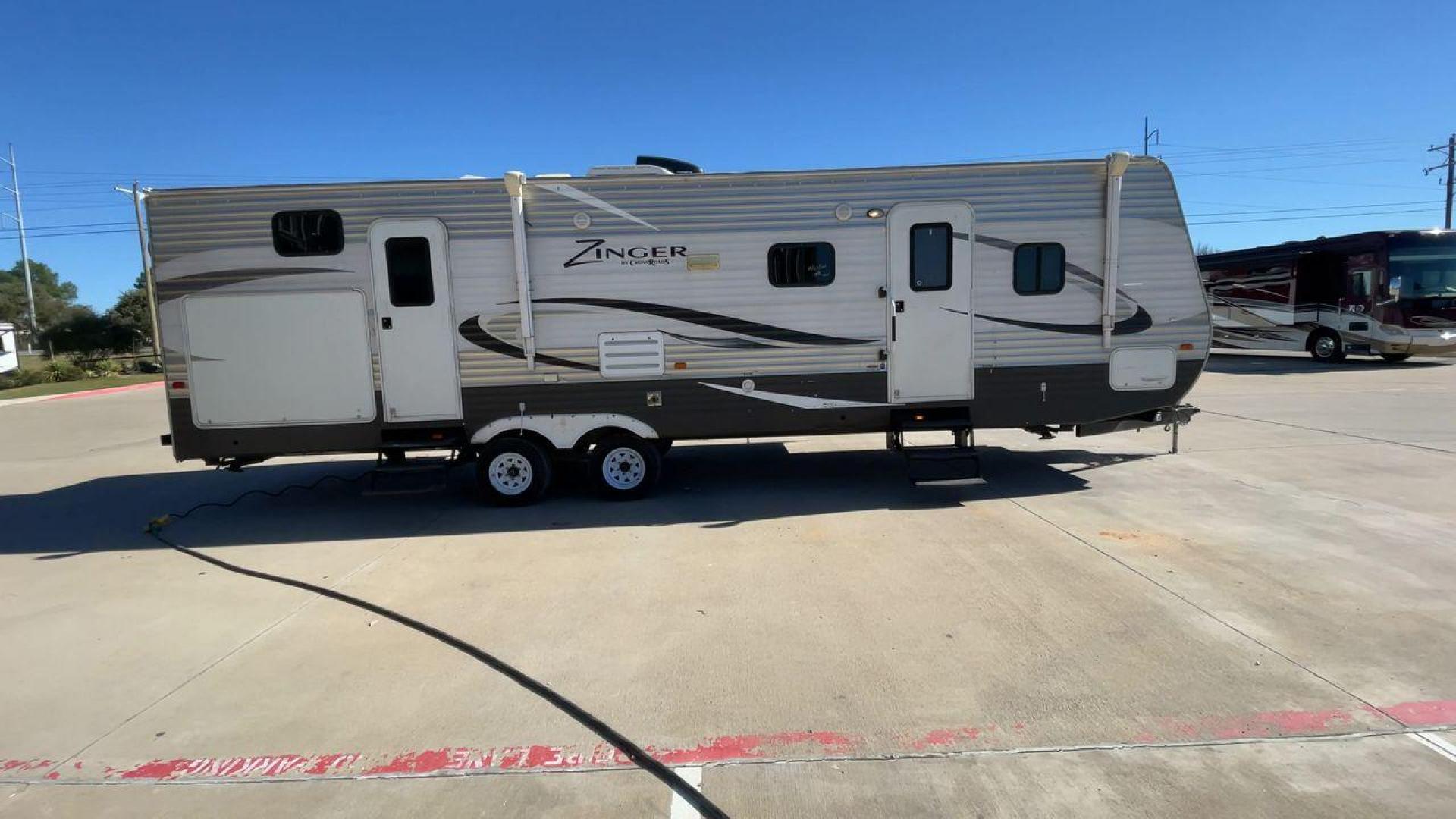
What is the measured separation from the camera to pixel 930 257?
25.1 feet

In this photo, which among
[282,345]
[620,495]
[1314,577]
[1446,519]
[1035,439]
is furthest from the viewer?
[1035,439]

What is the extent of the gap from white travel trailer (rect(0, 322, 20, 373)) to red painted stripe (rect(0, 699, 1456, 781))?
45.4 metres

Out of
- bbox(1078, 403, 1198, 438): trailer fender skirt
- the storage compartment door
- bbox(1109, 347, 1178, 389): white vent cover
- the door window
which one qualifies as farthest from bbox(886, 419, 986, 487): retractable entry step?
the door window

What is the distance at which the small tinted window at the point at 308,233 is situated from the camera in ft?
23.7

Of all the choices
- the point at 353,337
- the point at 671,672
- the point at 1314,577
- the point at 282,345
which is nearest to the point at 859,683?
the point at 671,672

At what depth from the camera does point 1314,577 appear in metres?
5.16

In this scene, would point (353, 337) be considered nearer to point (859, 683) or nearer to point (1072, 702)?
point (859, 683)

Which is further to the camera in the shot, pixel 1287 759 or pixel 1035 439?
pixel 1035 439

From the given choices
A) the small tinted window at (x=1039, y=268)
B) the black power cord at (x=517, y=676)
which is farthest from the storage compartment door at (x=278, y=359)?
the small tinted window at (x=1039, y=268)

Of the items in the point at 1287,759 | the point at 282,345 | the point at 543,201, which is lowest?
the point at 1287,759

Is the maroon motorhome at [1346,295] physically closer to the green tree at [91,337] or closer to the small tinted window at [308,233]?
the small tinted window at [308,233]

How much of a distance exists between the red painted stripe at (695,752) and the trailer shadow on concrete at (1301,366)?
1662cm

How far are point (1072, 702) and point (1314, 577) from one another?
281 centimetres

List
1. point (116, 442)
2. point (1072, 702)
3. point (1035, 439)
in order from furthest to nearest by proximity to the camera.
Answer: point (116, 442)
point (1035, 439)
point (1072, 702)
